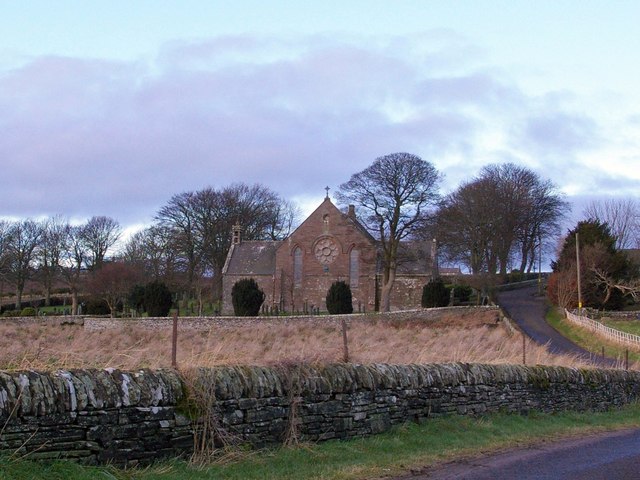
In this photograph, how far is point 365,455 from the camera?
10.4 meters

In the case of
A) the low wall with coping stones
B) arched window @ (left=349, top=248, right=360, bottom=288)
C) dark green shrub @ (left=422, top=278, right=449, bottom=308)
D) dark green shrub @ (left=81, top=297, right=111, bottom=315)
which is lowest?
the low wall with coping stones

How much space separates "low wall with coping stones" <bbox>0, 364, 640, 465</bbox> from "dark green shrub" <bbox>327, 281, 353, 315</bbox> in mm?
41679

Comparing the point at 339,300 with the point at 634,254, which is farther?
the point at 634,254

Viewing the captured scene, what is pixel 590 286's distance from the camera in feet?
199

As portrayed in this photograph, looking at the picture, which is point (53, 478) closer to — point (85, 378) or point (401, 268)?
point (85, 378)

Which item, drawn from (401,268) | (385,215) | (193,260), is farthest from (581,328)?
(193,260)

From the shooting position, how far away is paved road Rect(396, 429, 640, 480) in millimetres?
9789

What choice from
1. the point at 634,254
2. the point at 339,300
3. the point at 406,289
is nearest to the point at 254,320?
the point at 339,300

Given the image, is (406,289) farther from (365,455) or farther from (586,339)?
(365,455)

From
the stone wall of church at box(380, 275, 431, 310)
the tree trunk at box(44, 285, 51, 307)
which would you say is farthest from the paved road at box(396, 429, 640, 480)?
the tree trunk at box(44, 285, 51, 307)

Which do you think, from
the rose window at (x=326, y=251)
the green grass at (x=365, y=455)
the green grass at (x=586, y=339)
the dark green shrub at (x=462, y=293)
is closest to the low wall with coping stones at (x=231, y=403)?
the green grass at (x=365, y=455)

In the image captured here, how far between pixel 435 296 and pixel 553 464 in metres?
45.7

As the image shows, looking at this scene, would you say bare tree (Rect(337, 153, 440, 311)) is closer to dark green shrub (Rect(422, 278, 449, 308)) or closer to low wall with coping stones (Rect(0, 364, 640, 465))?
dark green shrub (Rect(422, 278, 449, 308))

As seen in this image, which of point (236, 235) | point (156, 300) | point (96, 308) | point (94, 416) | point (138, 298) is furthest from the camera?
point (236, 235)
